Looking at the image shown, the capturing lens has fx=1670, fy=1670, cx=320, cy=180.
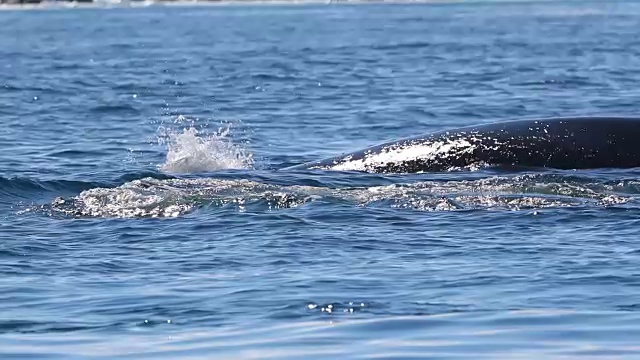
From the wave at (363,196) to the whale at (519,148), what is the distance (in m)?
0.84

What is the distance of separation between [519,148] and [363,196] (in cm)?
211

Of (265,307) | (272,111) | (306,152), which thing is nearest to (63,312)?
(265,307)

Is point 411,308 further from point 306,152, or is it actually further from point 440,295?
point 306,152

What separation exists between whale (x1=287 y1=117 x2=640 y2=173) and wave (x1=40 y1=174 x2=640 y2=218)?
837 millimetres

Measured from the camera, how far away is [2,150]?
68.9ft

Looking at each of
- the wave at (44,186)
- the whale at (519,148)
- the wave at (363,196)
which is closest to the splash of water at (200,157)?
the wave at (44,186)

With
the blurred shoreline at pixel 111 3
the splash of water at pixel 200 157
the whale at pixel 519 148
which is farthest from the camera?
the blurred shoreline at pixel 111 3

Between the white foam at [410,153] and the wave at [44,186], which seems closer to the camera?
the wave at [44,186]

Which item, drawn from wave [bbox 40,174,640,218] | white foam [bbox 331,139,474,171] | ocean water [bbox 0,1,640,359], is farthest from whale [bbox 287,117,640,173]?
wave [bbox 40,174,640,218]

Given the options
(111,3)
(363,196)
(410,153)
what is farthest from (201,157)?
(111,3)

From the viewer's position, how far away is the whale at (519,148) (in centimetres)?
1553

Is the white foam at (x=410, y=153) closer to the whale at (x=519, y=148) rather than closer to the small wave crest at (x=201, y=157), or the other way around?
the whale at (x=519, y=148)

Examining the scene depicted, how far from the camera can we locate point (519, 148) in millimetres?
15758

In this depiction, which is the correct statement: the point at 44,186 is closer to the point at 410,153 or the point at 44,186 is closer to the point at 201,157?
the point at 201,157
